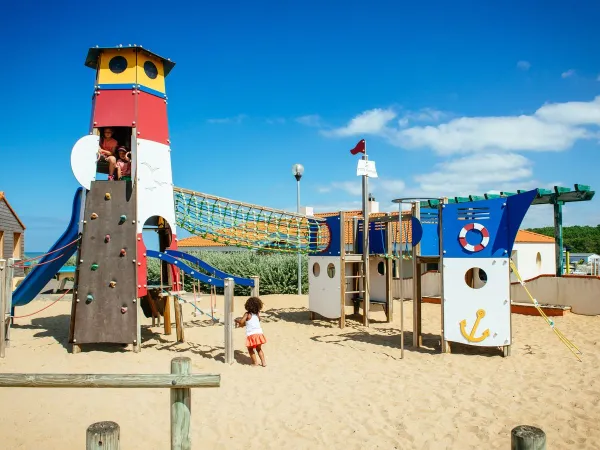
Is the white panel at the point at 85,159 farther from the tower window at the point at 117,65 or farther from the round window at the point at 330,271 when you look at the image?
the round window at the point at 330,271

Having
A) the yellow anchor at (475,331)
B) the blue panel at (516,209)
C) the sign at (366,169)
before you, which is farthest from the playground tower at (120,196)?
the blue panel at (516,209)

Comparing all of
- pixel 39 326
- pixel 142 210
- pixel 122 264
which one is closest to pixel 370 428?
pixel 122 264

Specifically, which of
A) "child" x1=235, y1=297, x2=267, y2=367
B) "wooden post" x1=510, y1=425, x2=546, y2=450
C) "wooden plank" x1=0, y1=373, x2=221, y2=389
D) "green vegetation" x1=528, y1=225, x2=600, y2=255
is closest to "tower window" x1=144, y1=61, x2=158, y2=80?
"child" x1=235, y1=297, x2=267, y2=367

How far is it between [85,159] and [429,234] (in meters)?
7.47

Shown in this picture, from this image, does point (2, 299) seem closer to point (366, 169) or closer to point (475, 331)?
point (366, 169)

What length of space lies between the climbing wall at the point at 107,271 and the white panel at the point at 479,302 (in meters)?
6.12

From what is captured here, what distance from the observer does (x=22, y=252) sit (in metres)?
25.9

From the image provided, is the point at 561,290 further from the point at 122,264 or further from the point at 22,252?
the point at 22,252

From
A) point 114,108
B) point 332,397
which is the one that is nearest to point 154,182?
point 114,108

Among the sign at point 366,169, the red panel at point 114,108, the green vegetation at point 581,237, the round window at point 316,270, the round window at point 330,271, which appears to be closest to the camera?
the red panel at point 114,108

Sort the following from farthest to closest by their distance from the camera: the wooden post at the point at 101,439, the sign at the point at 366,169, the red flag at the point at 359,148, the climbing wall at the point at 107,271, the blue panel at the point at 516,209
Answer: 1. the red flag at the point at 359,148
2. the sign at the point at 366,169
3. the climbing wall at the point at 107,271
4. the blue panel at the point at 516,209
5. the wooden post at the point at 101,439

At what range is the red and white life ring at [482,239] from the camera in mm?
8867

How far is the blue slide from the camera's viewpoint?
34.4ft

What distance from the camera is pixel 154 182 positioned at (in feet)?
33.4
